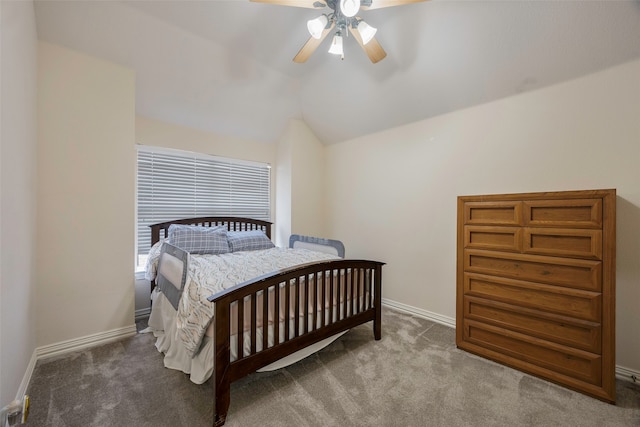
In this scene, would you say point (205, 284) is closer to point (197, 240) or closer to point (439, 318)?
point (197, 240)

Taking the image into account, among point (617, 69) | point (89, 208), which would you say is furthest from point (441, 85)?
point (89, 208)

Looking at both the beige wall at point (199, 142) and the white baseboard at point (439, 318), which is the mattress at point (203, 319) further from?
the beige wall at point (199, 142)

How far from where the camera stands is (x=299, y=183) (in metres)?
3.91

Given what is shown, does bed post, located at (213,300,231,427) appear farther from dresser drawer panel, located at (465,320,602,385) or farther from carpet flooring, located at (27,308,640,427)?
Answer: dresser drawer panel, located at (465,320,602,385)

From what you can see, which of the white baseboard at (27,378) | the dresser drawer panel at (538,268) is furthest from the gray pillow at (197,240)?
the dresser drawer panel at (538,268)

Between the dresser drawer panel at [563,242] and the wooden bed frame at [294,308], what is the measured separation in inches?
47.2

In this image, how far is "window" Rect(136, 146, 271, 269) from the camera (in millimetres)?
3098

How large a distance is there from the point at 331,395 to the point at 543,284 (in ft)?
5.61

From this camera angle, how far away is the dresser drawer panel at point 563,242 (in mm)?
1665

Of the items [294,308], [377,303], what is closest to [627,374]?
[377,303]

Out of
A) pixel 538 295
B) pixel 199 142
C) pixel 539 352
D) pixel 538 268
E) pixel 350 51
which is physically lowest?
pixel 539 352

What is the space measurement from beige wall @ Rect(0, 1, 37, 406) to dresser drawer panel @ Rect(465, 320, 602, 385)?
120 inches

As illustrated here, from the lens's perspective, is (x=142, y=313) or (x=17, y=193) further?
(x=142, y=313)

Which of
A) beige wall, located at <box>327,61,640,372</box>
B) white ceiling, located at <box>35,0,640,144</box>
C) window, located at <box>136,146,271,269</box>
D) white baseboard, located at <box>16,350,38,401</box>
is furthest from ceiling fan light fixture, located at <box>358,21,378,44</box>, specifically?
white baseboard, located at <box>16,350,38,401</box>
